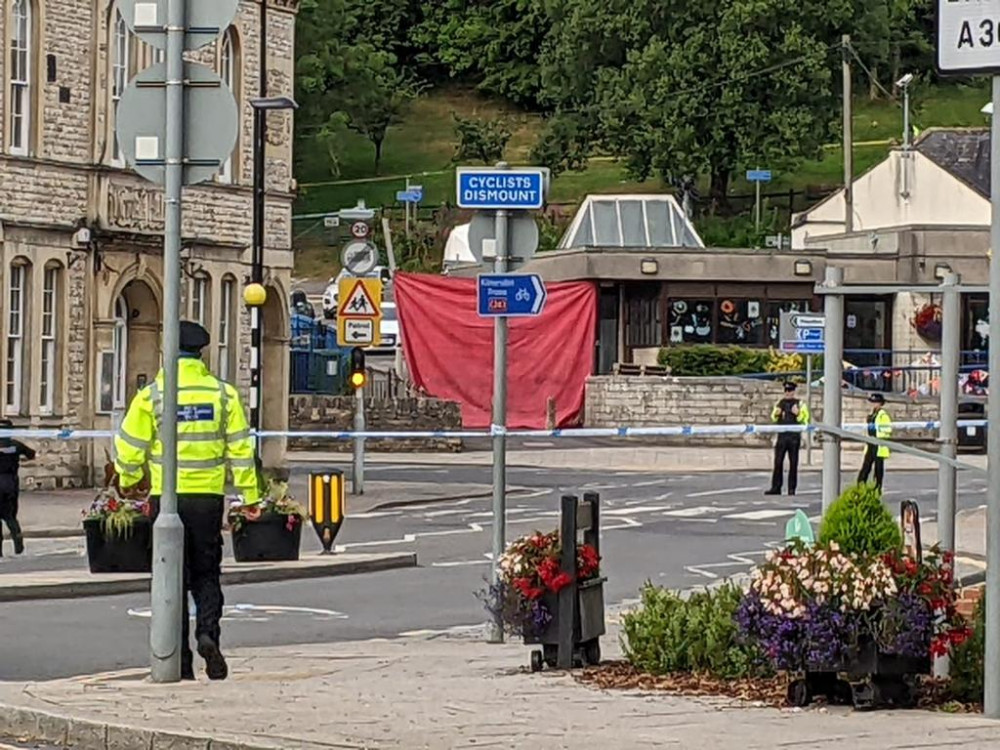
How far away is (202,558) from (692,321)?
1845 inches

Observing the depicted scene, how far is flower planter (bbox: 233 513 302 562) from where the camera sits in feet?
74.1

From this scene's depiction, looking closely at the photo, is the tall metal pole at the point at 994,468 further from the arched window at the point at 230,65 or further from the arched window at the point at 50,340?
the arched window at the point at 230,65

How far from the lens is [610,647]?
15.5 m

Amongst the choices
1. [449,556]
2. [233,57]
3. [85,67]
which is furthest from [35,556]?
[233,57]

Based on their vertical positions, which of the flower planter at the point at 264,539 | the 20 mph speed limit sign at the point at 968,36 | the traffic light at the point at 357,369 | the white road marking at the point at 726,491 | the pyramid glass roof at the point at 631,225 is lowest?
the white road marking at the point at 726,491

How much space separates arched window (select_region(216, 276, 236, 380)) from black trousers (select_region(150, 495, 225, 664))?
2649 centimetres

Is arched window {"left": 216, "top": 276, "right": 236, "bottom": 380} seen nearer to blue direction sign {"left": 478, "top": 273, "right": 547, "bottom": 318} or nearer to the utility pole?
the utility pole

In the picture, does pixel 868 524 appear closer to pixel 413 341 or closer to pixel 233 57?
pixel 233 57

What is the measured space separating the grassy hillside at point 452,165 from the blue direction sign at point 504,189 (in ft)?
236

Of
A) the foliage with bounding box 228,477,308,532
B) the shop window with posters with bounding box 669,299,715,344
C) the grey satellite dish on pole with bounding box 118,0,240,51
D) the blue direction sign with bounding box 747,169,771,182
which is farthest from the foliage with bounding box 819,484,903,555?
the blue direction sign with bounding box 747,169,771,182

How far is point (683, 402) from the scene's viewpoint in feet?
174

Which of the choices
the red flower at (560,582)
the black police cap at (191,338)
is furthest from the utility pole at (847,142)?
the black police cap at (191,338)

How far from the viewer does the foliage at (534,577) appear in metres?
13.4

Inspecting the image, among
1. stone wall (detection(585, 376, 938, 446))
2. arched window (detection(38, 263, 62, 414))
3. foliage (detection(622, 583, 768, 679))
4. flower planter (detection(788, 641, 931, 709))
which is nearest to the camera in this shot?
flower planter (detection(788, 641, 931, 709))
